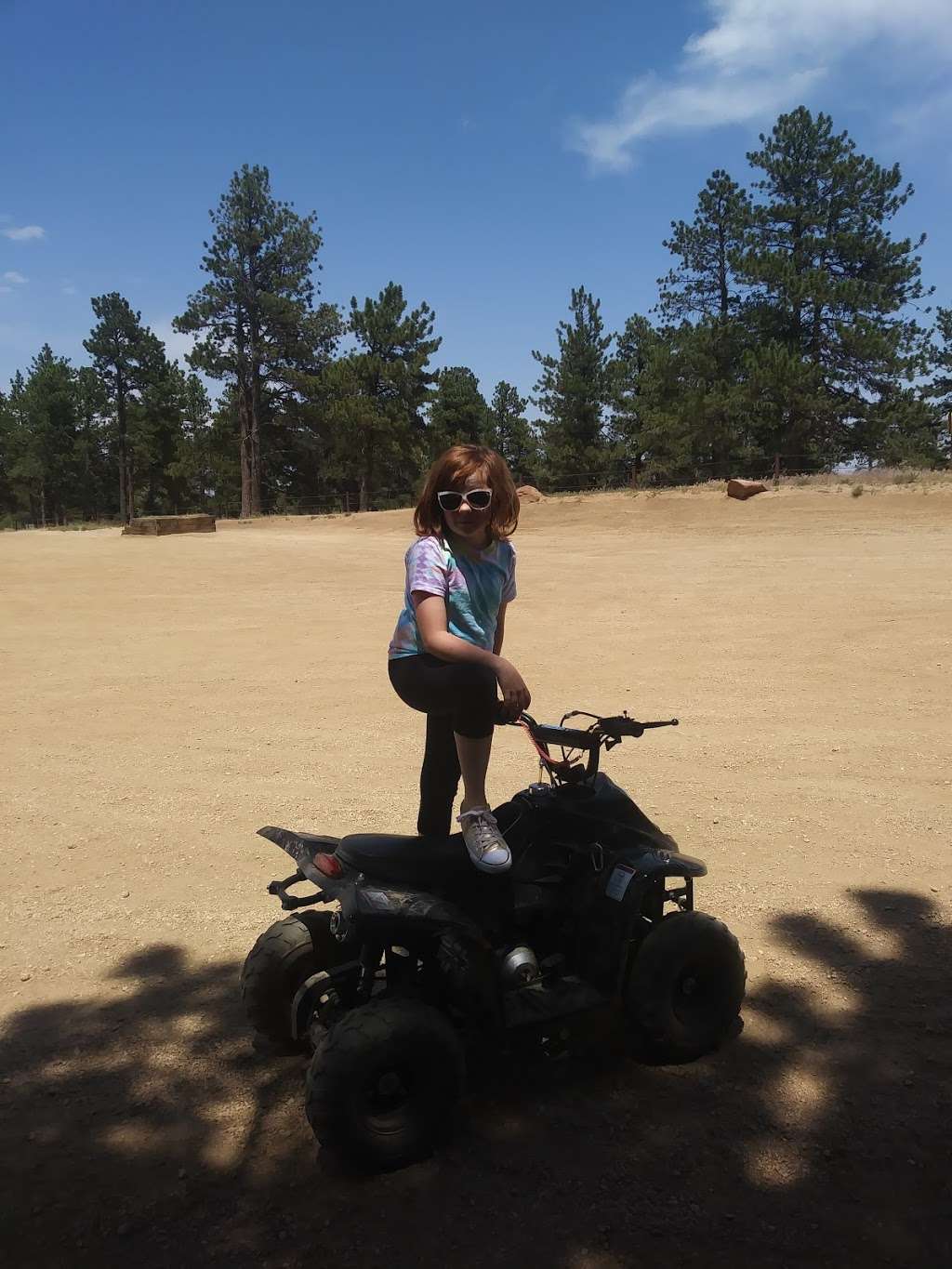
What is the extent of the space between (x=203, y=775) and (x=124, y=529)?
2239 cm

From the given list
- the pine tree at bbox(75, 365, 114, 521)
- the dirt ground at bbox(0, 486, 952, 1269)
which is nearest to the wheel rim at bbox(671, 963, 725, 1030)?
the dirt ground at bbox(0, 486, 952, 1269)

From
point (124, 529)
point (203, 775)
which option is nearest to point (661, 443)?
point (124, 529)

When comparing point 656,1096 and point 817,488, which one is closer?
point 656,1096

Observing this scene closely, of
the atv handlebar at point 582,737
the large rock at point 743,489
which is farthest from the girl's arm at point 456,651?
the large rock at point 743,489

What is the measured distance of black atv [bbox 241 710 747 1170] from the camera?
2.44m

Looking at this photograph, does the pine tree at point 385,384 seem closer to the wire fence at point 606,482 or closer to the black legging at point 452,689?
the wire fence at point 606,482

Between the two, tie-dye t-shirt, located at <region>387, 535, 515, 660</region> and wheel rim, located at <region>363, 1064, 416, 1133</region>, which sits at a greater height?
tie-dye t-shirt, located at <region>387, 535, 515, 660</region>

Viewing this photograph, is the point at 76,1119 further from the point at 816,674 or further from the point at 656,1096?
the point at 816,674

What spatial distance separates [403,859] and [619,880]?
651mm

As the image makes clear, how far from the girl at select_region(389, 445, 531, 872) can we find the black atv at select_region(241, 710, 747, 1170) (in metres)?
0.18

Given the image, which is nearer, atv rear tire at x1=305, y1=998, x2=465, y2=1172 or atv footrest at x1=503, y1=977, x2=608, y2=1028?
atv rear tire at x1=305, y1=998, x2=465, y2=1172

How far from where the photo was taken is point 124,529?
2652 centimetres

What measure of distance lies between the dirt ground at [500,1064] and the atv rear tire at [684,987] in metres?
0.10

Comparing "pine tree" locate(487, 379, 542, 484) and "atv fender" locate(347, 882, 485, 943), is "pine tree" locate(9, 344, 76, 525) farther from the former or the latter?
"atv fender" locate(347, 882, 485, 943)
